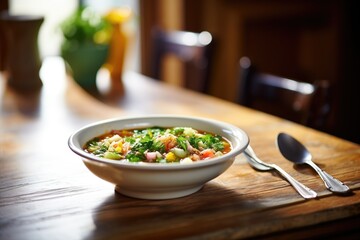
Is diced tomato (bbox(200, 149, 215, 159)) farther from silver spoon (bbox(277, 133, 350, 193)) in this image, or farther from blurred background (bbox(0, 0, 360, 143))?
blurred background (bbox(0, 0, 360, 143))

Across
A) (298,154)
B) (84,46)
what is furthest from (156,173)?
(84,46)

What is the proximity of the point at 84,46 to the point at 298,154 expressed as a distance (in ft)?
3.73

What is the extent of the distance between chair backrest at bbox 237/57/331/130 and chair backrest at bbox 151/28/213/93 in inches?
10.2

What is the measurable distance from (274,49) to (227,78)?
1.23ft

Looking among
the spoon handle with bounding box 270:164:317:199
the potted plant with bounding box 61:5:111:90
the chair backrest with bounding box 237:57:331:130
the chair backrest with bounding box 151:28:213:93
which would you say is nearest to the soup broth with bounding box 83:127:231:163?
the spoon handle with bounding box 270:164:317:199

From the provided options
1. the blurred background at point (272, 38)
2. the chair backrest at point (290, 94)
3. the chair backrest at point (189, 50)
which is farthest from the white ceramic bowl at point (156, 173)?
the blurred background at point (272, 38)

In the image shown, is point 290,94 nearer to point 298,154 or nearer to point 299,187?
point 298,154

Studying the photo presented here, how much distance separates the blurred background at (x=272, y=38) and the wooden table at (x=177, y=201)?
78.7 inches

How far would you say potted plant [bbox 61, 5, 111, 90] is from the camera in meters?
2.14

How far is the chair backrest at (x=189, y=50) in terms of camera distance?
229cm

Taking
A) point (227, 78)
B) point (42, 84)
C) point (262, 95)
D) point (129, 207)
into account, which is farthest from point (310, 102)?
point (227, 78)

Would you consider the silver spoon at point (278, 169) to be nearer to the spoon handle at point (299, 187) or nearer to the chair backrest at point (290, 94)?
the spoon handle at point (299, 187)

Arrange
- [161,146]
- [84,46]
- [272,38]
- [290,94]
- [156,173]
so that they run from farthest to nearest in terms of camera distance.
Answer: [272,38] < [84,46] < [290,94] < [161,146] < [156,173]

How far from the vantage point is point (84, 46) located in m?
2.15
